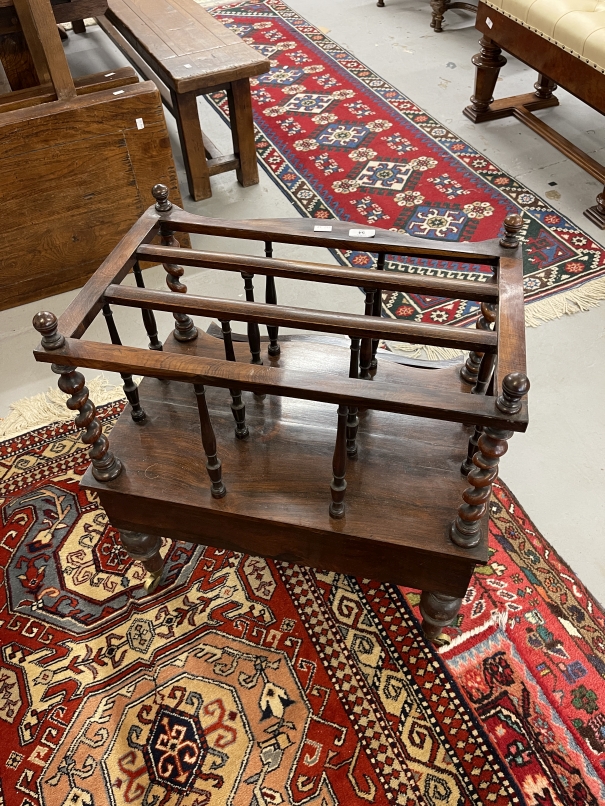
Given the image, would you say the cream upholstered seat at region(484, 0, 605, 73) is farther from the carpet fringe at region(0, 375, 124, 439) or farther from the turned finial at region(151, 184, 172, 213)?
the carpet fringe at region(0, 375, 124, 439)

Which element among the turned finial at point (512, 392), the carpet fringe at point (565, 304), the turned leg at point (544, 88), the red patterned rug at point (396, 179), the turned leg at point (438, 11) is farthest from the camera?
the turned leg at point (438, 11)

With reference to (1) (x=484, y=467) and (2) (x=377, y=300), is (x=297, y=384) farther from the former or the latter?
(2) (x=377, y=300)

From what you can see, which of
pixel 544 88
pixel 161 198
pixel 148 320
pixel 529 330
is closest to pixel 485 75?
pixel 544 88

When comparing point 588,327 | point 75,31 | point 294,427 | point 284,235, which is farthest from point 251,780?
point 75,31

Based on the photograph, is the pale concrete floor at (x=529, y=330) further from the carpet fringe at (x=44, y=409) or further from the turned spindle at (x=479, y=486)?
the turned spindle at (x=479, y=486)

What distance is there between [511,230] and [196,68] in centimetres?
207

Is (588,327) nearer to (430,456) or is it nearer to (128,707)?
(430,456)

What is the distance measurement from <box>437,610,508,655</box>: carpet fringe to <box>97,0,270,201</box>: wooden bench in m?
2.50

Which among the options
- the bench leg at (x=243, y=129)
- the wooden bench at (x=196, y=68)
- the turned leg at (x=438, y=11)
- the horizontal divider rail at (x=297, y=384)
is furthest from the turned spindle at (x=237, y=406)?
the turned leg at (x=438, y=11)

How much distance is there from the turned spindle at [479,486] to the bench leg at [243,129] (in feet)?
8.05

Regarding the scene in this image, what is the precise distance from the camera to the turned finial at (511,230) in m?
1.45

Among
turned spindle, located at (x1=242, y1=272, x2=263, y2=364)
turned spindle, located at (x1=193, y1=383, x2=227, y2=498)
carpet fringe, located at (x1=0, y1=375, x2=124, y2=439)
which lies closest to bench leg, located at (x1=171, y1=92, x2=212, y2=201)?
carpet fringe, located at (x1=0, y1=375, x2=124, y2=439)

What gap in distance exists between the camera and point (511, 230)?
1.46 meters

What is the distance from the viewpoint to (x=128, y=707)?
5.13 ft
